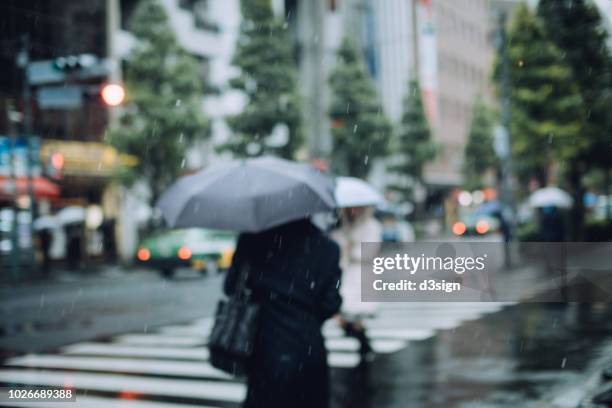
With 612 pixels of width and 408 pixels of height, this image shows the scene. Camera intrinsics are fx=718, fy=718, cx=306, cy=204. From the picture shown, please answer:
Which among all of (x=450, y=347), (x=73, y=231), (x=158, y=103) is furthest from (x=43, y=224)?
(x=450, y=347)

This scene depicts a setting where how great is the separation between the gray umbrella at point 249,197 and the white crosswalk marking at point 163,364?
5.98 feet

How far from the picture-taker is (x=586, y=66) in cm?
2089

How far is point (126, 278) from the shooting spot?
2123 cm

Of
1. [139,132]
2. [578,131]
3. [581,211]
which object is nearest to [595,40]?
[578,131]

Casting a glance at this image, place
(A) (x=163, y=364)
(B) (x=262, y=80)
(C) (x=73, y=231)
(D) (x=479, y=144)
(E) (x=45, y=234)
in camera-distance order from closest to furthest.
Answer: (A) (x=163, y=364)
(E) (x=45, y=234)
(C) (x=73, y=231)
(B) (x=262, y=80)
(D) (x=479, y=144)

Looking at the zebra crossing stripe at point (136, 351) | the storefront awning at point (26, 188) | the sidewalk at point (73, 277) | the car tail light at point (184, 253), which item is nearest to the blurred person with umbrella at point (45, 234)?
the sidewalk at point (73, 277)

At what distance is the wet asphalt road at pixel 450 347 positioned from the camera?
608cm

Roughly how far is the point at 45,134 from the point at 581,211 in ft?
59.2

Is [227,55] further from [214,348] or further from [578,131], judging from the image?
[214,348]

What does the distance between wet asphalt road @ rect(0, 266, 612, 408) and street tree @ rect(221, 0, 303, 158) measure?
499 inches

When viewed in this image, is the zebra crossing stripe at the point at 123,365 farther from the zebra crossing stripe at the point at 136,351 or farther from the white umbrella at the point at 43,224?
the white umbrella at the point at 43,224

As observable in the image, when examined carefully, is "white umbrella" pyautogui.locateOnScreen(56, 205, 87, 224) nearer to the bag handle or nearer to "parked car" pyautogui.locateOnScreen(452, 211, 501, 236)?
"parked car" pyautogui.locateOnScreen(452, 211, 501, 236)

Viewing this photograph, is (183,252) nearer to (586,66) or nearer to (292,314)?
(586,66)

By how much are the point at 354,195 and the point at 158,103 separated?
19.1 metres
